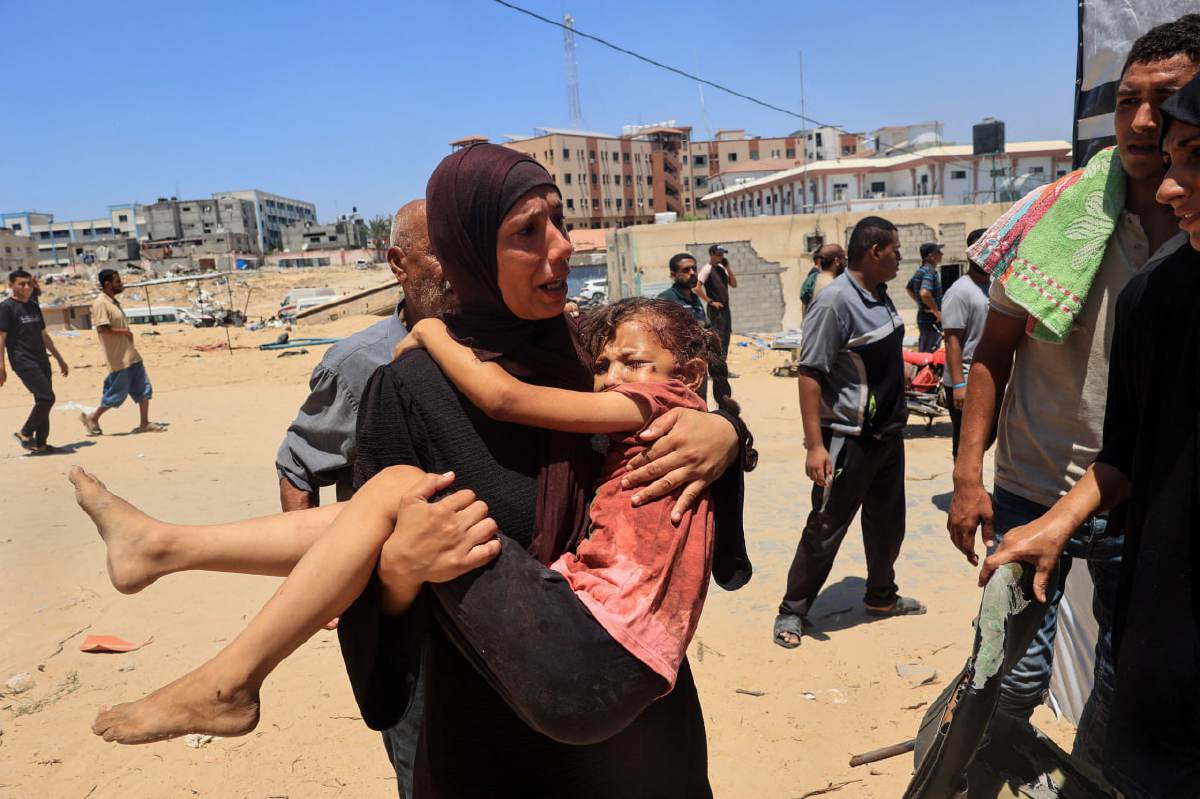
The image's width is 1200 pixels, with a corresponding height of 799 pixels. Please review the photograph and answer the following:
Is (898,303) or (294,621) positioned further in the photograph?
(898,303)

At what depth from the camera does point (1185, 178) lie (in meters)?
1.50

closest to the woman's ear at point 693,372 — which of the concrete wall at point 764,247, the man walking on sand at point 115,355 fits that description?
the man walking on sand at point 115,355

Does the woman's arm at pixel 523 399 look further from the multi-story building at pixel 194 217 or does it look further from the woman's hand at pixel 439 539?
the multi-story building at pixel 194 217

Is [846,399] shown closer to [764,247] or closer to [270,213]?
[764,247]

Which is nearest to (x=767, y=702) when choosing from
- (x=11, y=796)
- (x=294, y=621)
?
(x=294, y=621)

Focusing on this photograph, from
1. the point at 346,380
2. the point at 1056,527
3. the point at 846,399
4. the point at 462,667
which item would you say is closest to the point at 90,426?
the point at 346,380

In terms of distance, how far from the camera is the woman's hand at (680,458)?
1469 mm

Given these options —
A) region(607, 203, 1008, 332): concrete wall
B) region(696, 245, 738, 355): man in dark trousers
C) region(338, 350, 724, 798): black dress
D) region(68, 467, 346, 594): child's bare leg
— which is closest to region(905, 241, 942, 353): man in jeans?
region(696, 245, 738, 355): man in dark trousers

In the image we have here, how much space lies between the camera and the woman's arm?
4.62 feet

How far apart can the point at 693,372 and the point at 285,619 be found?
91cm

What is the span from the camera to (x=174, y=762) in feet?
10.3

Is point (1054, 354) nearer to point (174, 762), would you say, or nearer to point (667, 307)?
point (667, 307)

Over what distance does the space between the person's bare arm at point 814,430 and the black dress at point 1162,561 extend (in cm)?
224

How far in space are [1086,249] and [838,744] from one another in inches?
77.9
